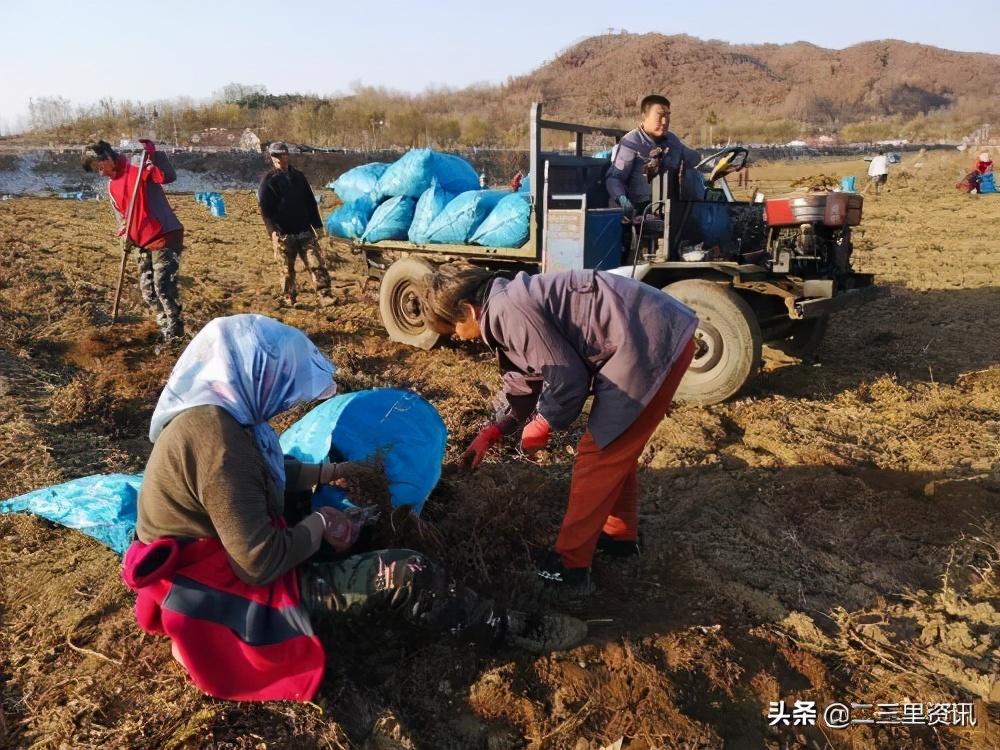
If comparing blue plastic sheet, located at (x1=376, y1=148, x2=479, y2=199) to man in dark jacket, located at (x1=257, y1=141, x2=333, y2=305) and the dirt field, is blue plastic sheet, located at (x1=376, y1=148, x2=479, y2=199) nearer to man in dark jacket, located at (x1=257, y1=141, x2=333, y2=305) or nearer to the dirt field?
man in dark jacket, located at (x1=257, y1=141, x2=333, y2=305)

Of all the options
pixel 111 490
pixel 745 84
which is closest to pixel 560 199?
pixel 111 490

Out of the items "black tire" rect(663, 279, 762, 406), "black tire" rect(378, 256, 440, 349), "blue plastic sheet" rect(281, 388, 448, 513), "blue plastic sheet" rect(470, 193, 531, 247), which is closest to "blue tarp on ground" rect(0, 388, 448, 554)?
"blue plastic sheet" rect(281, 388, 448, 513)

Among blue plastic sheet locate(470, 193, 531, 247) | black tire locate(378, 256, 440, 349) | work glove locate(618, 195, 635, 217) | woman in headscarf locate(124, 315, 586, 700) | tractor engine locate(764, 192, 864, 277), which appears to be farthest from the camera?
black tire locate(378, 256, 440, 349)

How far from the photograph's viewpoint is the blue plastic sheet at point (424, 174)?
636 cm

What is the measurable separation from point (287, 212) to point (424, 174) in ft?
5.99

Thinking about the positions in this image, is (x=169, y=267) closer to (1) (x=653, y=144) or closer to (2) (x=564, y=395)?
(1) (x=653, y=144)

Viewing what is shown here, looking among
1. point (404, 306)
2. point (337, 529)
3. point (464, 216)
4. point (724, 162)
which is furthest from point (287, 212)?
point (337, 529)

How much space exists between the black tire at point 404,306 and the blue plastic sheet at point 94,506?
348cm

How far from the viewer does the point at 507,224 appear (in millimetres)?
5520

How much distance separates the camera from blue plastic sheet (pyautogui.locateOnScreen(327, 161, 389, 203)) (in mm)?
6809

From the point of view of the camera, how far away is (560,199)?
5.24 m

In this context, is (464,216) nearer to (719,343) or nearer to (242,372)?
(719,343)

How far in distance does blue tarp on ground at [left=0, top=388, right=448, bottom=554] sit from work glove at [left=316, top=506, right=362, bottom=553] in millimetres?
551

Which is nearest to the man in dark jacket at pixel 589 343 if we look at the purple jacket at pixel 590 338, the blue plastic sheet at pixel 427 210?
the purple jacket at pixel 590 338
